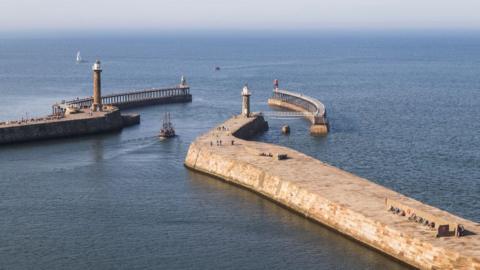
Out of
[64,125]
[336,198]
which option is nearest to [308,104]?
[64,125]

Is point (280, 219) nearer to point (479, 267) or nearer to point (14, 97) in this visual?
point (479, 267)

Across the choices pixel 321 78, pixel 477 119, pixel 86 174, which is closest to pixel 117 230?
pixel 86 174

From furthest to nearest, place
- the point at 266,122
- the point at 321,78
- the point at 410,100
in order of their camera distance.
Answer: the point at 321,78, the point at 410,100, the point at 266,122

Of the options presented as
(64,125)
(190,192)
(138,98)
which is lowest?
(190,192)

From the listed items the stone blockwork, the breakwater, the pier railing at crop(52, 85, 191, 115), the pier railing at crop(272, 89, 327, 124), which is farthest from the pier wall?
the pier railing at crop(272, 89, 327, 124)

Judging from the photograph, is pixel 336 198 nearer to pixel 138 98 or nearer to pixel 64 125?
pixel 64 125

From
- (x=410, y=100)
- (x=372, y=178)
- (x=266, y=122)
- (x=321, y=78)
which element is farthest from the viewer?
(x=321, y=78)

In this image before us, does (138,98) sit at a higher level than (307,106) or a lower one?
lower
